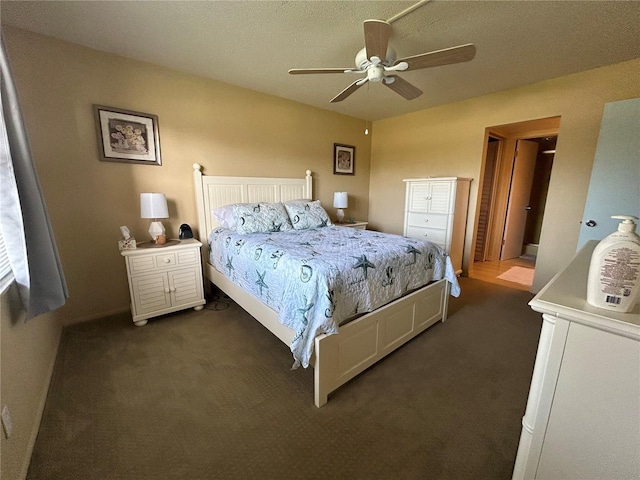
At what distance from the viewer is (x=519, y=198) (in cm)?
458

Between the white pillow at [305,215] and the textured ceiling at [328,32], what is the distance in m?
1.40

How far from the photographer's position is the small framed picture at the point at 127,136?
233 centimetres

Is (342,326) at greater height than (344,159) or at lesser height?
lesser

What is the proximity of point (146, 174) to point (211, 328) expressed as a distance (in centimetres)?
166

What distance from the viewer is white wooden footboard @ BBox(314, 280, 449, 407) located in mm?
1484

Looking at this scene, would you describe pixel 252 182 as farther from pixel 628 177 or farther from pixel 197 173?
pixel 628 177

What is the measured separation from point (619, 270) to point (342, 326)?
1184mm

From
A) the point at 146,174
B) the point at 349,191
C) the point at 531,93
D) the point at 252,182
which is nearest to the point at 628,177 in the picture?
the point at 531,93

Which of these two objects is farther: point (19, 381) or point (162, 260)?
point (162, 260)

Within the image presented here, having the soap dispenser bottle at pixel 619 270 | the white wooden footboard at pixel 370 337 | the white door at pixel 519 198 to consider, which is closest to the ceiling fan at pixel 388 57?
the soap dispenser bottle at pixel 619 270

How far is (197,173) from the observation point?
283 cm

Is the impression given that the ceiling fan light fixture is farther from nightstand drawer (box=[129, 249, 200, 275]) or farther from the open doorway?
the open doorway

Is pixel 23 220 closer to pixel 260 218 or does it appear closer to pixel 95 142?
pixel 95 142

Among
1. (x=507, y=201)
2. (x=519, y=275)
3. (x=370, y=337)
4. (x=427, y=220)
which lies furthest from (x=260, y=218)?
(x=507, y=201)
